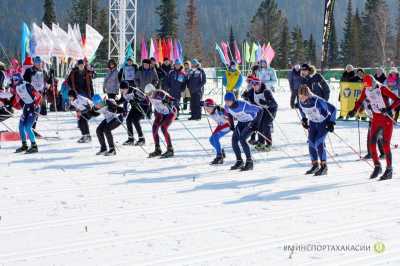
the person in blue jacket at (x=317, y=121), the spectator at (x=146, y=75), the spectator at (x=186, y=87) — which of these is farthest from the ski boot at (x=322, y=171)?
the spectator at (x=186, y=87)

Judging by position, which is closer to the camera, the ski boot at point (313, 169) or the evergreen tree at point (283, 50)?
the ski boot at point (313, 169)

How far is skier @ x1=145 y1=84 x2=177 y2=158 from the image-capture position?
1257 cm

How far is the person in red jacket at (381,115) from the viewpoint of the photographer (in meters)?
10.1

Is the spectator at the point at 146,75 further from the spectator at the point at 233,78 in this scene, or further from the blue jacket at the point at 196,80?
the spectator at the point at 233,78

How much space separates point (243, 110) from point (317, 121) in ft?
4.48

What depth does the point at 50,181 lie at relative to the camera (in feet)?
33.3

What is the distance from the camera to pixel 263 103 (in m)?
13.0

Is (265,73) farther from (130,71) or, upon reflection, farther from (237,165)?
(237,165)

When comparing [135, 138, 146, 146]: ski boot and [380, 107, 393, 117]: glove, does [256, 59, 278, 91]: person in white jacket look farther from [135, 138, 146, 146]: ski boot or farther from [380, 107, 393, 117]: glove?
[380, 107, 393, 117]: glove

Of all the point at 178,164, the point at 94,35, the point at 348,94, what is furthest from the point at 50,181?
the point at 94,35

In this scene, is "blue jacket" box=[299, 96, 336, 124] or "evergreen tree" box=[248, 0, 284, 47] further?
"evergreen tree" box=[248, 0, 284, 47]

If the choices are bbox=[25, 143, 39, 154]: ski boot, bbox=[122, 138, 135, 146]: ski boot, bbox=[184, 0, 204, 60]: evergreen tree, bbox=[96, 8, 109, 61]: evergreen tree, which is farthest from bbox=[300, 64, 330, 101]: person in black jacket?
bbox=[184, 0, 204, 60]: evergreen tree

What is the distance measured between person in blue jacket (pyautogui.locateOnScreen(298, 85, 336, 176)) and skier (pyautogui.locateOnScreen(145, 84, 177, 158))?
3.08m

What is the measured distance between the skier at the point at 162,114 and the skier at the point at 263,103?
170cm
